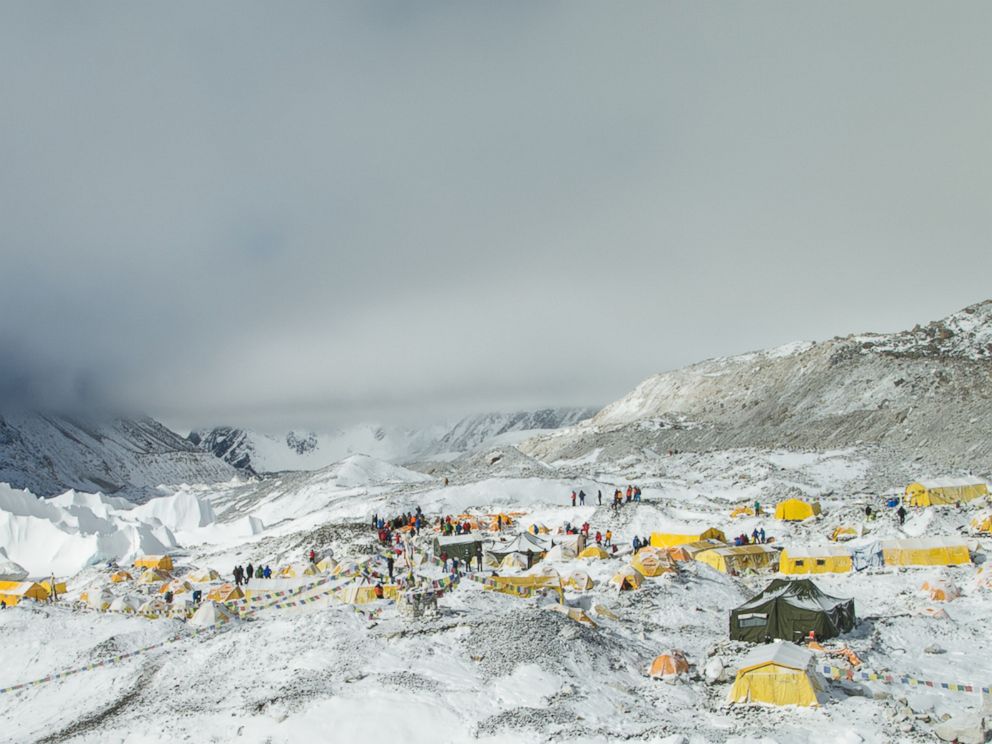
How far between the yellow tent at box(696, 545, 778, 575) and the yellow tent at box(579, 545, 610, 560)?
16.7 ft

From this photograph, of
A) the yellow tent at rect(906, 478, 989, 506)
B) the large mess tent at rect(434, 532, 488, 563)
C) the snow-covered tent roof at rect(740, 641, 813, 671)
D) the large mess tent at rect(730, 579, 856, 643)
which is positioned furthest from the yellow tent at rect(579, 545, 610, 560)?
the yellow tent at rect(906, 478, 989, 506)

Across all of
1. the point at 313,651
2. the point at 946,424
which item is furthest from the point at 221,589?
the point at 946,424

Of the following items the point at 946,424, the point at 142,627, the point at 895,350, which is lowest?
the point at 142,627

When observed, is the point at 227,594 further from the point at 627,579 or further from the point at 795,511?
the point at 795,511

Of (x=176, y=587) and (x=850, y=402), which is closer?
(x=176, y=587)

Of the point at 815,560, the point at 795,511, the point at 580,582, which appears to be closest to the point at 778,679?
the point at 580,582

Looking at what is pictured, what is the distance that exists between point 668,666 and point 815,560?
61.2 ft

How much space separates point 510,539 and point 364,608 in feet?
62.4

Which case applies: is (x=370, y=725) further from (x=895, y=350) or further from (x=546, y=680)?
(x=895, y=350)

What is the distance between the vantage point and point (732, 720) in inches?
766

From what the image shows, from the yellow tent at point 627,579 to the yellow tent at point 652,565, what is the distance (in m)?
1.03

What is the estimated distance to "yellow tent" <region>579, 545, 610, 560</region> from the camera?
41.3 metres

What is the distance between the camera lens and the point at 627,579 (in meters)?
34.2

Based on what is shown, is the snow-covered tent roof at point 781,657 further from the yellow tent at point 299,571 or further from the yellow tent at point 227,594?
the yellow tent at point 299,571
